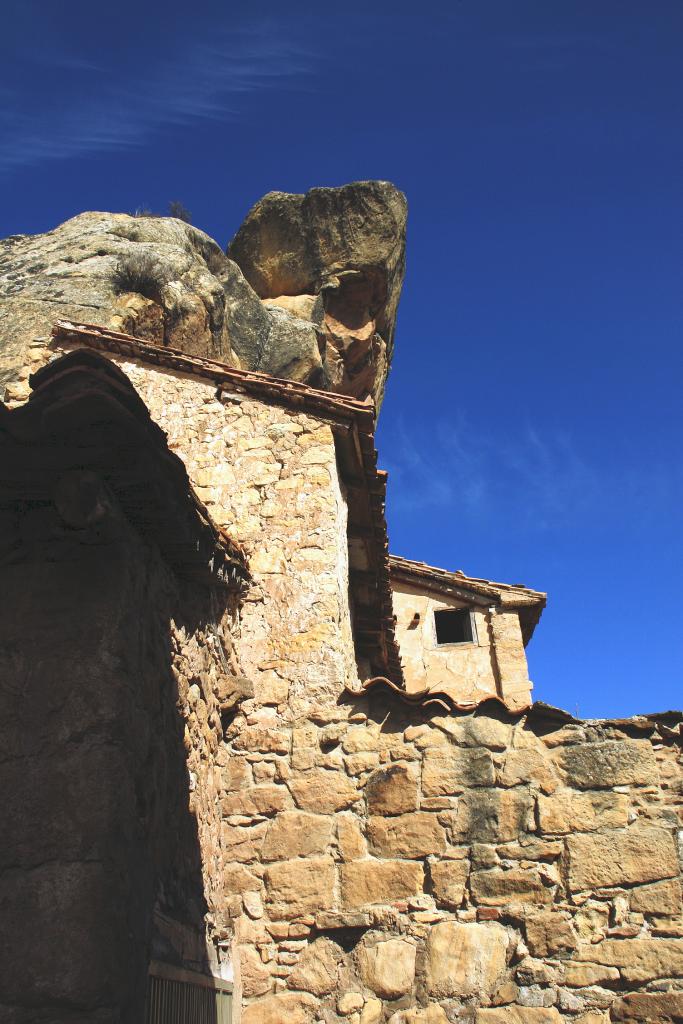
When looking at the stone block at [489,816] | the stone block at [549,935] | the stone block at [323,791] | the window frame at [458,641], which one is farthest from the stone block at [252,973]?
the window frame at [458,641]

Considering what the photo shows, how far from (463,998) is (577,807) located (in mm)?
1196

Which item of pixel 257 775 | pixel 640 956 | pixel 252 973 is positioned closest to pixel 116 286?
pixel 257 775

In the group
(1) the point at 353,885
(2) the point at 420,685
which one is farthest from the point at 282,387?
(2) the point at 420,685

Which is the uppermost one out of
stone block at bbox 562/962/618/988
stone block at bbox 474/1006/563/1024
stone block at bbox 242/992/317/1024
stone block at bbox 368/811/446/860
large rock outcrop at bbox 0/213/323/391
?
large rock outcrop at bbox 0/213/323/391

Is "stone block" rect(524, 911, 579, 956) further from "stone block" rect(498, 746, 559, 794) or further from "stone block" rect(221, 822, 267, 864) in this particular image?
"stone block" rect(221, 822, 267, 864)

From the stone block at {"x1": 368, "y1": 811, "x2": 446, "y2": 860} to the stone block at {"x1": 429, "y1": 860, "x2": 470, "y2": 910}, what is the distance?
89 millimetres

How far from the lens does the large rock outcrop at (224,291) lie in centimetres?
956

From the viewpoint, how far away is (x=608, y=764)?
491 centimetres

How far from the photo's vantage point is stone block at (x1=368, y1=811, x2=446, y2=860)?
4918 millimetres

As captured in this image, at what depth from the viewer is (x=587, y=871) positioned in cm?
470

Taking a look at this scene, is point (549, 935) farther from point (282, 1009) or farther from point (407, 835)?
point (282, 1009)

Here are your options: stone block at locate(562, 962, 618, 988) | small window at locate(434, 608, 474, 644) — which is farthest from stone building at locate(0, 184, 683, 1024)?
small window at locate(434, 608, 474, 644)

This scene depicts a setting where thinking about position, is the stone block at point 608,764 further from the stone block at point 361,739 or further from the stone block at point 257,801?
the stone block at point 257,801

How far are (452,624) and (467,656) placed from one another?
2.46 feet
